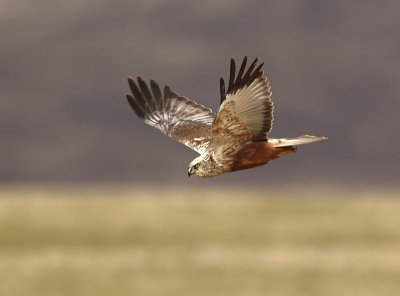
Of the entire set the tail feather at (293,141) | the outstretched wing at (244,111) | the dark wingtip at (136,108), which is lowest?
the tail feather at (293,141)

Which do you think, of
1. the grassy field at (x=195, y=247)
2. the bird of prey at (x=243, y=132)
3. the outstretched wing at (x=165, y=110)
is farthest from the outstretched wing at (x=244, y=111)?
the grassy field at (x=195, y=247)

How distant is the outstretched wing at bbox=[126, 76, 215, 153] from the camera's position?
15.3 feet

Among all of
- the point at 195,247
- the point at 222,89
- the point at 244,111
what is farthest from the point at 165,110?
the point at 195,247

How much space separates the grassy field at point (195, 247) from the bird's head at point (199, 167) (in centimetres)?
4835

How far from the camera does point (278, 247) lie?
60.6m

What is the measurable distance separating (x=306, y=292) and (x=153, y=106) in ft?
153

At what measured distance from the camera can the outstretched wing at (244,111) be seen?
2.78m

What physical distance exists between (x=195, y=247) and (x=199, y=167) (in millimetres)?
54862

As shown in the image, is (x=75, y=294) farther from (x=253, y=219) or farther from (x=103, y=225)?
(x=253, y=219)

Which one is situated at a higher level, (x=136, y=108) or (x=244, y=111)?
(x=136, y=108)

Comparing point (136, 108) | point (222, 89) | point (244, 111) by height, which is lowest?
point (244, 111)

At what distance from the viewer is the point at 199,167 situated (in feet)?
9.29

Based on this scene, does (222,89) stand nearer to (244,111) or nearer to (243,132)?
(244,111)

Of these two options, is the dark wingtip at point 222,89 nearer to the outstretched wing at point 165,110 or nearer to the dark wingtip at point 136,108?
the outstretched wing at point 165,110
